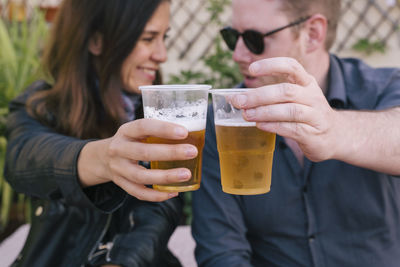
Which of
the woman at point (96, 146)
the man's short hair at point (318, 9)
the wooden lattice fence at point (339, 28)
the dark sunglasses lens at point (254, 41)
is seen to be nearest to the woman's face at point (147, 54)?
the woman at point (96, 146)

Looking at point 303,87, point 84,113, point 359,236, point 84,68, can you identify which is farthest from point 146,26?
point 359,236

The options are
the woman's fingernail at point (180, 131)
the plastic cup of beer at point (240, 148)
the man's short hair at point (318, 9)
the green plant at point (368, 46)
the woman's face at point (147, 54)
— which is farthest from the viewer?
the green plant at point (368, 46)

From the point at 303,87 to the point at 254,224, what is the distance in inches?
30.9

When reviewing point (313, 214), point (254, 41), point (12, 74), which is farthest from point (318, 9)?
point (12, 74)

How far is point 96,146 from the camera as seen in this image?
1137 mm

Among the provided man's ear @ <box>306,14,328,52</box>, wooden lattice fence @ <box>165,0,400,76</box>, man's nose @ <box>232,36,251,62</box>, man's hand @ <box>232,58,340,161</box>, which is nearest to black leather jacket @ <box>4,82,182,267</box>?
man's hand @ <box>232,58,340,161</box>

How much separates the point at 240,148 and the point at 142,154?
0.80 feet

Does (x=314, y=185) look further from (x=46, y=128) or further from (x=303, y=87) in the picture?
(x=46, y=128)

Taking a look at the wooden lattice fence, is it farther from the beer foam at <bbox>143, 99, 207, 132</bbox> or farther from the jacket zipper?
the beer foam at <bbox>143, 99, 207, 132</bbox>

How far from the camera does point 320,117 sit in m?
0.98

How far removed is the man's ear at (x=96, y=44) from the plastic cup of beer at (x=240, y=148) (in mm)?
1174

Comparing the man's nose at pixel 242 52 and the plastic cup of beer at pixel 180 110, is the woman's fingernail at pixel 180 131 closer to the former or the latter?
the plastic cup of beer at pixel 180 110

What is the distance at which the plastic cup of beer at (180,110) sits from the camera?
0.93m

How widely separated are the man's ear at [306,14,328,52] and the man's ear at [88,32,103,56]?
102 cm
